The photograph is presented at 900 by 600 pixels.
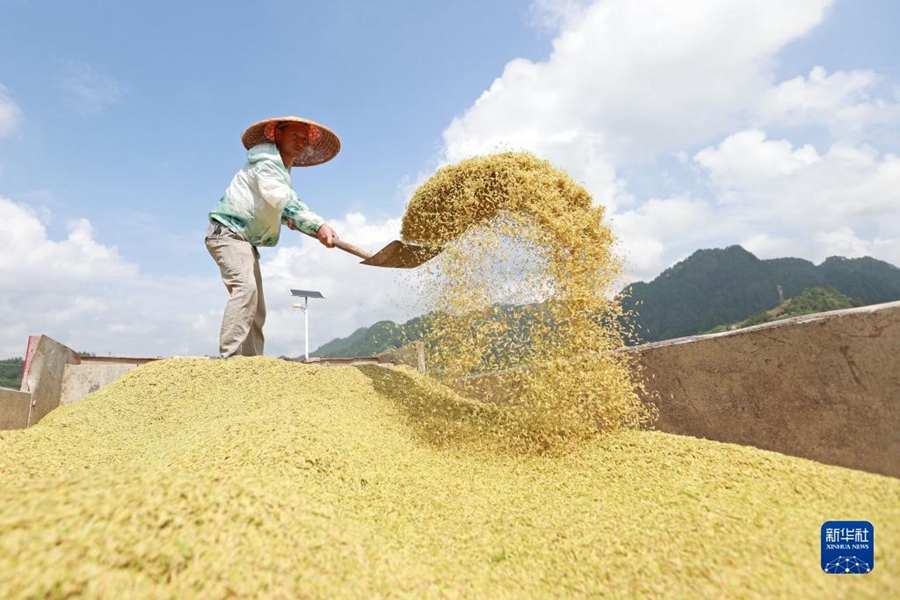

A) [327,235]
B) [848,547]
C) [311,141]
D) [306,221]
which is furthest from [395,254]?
[848,547]

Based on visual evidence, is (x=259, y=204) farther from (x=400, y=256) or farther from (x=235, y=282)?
(x=400, y=256)

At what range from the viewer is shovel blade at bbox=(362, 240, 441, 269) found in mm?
3235

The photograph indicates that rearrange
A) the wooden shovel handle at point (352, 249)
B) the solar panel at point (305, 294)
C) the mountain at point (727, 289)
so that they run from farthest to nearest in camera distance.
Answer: the mountain at point (727, 289) < the solar panel at point (305, 294) < the wooden shovel handle at point (352, 249)

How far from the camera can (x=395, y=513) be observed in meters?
1.76

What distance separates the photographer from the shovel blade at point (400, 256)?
3235 mm

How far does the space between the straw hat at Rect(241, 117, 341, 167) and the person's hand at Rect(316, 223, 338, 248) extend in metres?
0.86

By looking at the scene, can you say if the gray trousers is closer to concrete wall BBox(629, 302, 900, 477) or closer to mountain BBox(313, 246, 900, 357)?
concrete wall BBox(629, 302, 900, 477)

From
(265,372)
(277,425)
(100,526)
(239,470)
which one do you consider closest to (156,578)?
(100,526)

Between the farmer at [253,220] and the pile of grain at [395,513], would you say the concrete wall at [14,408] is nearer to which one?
the pile of grain at [395,513]

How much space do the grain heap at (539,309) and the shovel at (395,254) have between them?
1.18 ft

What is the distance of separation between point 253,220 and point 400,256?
1.19m

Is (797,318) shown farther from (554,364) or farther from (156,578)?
(156,578)

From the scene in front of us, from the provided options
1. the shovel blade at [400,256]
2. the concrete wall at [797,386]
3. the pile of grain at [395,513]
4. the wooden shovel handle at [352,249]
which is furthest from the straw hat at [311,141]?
the concrete wall at [797,386]

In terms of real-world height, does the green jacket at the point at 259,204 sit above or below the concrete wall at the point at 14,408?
above
